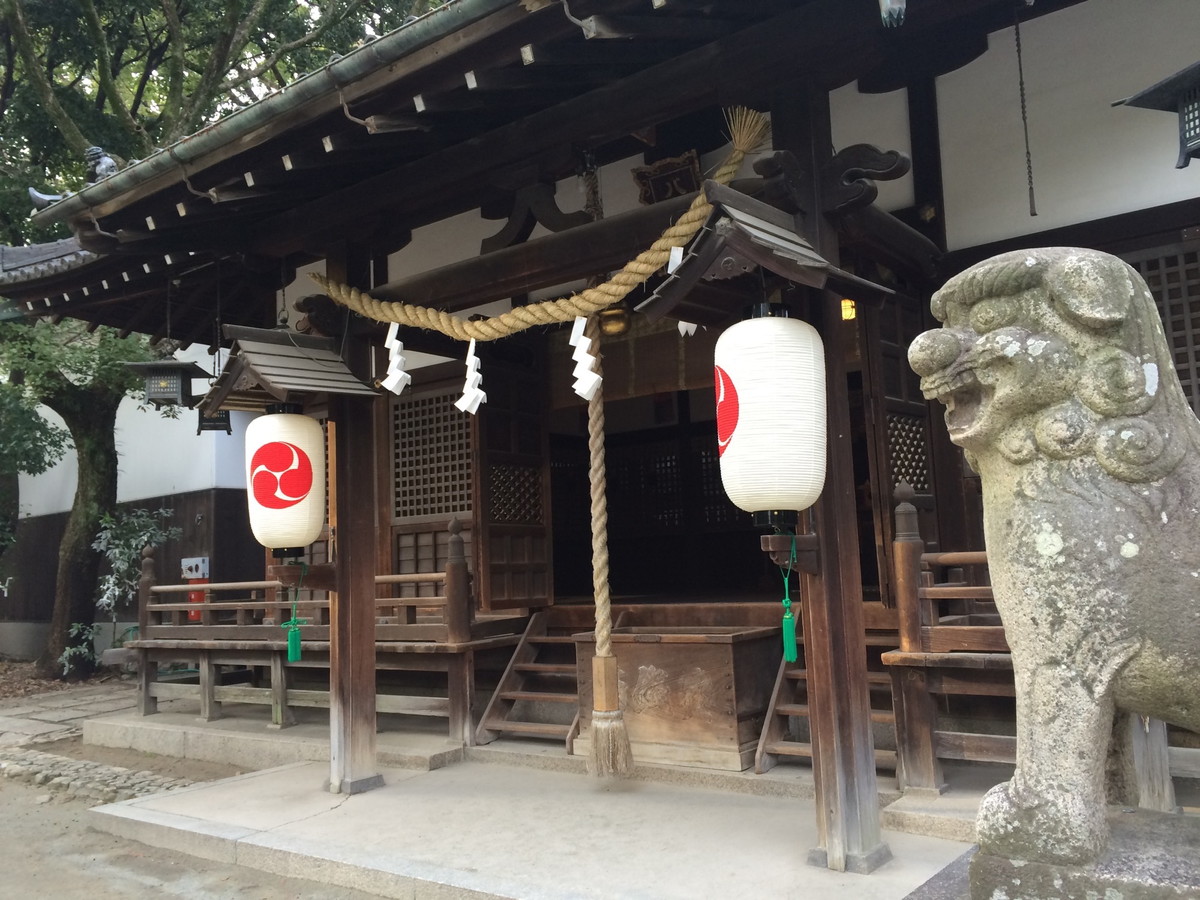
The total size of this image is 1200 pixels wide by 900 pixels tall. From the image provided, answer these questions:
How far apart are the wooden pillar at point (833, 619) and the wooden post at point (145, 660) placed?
7867 mm

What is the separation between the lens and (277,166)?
5.68m

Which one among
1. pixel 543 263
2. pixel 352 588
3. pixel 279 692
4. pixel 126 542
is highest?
pixel 543 263

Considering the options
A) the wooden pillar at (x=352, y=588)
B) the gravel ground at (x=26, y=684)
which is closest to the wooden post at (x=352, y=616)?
the wooden pillar at (x=352, y=588)

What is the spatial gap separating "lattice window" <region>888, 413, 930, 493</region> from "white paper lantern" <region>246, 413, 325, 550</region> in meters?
3.84

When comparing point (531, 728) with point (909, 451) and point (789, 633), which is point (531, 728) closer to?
point (789, 633)

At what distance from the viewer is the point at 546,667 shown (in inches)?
291

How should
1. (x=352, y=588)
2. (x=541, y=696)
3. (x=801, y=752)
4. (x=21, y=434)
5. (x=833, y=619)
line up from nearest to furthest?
(x=833, y=619), (x=801, y=752), (x=352, y=588), (x=541, y=696), (x=21, y=434)

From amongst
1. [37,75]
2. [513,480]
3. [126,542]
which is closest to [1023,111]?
[513,480]

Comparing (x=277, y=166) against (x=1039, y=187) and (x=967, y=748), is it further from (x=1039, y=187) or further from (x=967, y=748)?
(x=967, y=748)

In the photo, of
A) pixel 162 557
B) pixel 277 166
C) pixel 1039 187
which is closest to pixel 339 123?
pixel 277 166

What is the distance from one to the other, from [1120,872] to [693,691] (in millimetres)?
3947

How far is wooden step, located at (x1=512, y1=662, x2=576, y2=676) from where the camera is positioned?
7242 mm

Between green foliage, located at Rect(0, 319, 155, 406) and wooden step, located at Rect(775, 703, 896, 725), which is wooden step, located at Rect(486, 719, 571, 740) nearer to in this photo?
wooden step, located at Rect(775, 703, 896, 725)

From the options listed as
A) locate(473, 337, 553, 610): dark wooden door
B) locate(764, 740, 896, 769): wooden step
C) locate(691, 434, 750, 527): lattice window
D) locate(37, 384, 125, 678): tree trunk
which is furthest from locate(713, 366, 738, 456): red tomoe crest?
locate(37, 384, 125, 678): tree trunk
